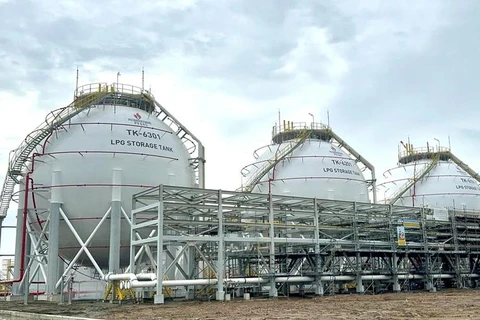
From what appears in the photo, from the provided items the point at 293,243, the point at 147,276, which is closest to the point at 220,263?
the point at 147,276

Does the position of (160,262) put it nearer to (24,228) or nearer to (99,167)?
(99,167)

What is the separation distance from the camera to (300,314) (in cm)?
1678

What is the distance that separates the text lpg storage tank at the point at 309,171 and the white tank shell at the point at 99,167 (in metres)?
8.01

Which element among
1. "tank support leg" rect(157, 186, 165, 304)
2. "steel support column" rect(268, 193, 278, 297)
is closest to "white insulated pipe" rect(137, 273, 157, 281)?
"tank support leg" rect(157, 186, 165, 304)

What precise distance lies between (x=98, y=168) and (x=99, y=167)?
3.0 inches

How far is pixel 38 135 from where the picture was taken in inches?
1175

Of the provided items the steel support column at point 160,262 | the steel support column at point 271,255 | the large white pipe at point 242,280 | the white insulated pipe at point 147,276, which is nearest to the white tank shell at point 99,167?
the white insulated pipe at point 147,276

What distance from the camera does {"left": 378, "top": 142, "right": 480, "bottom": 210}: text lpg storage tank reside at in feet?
141

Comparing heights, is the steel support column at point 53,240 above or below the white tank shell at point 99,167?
below

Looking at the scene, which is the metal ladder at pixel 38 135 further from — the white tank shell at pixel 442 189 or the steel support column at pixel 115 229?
the white tank shell at pixel 442 189

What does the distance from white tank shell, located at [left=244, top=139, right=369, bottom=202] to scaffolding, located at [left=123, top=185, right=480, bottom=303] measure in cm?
261

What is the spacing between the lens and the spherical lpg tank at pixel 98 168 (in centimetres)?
2798

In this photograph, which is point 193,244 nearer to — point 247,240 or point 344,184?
point 247,240

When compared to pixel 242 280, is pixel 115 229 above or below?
above
